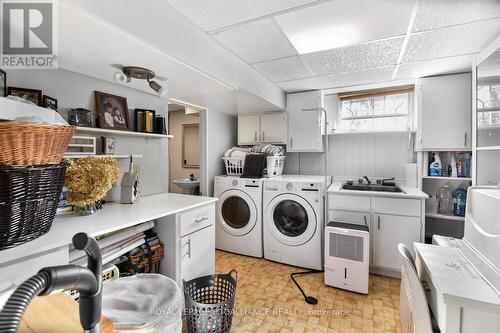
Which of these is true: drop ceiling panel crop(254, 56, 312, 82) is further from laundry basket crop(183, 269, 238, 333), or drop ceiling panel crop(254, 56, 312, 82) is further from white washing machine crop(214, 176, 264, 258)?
laundry basket crop(183, 269, 238, 333)

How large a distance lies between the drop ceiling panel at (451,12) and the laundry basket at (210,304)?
7.21ft

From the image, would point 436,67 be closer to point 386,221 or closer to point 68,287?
point 386,221

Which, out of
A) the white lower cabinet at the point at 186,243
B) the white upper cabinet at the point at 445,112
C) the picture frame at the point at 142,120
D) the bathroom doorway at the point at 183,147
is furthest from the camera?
the bathroom doorway at the point at 183,147

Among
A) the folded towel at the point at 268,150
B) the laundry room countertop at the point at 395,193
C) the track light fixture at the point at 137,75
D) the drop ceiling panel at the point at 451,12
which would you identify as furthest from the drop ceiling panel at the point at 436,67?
the track light fixture at the point at 137,75

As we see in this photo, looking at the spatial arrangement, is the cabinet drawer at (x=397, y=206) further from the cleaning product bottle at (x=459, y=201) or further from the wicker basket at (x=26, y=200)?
the wicker basket at (x=26, y=200)

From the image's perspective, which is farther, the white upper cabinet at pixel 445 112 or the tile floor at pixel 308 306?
the white upper cabinet at pixel 445 112

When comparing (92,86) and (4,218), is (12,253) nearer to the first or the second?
(4,218)

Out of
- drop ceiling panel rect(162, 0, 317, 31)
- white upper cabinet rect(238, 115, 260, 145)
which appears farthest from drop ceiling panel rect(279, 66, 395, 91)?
drop ceiling panel rect(162, 0, 317, 31)

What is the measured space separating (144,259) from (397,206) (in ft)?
7.76

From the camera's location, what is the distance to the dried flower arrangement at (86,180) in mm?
1300

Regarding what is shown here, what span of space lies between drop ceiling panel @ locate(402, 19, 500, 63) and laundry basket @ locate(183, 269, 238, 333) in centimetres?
233

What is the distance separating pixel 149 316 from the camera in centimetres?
92

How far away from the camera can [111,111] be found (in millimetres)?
1830

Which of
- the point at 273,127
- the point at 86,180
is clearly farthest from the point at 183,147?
the point at 86,180
